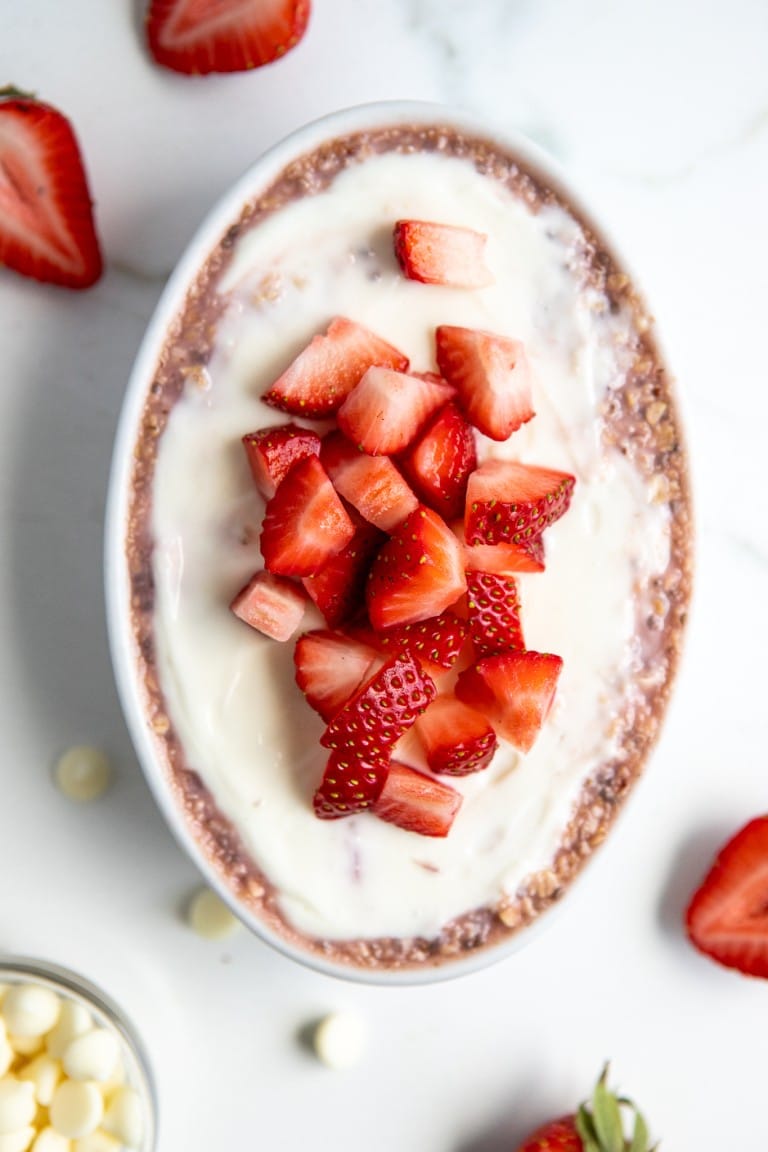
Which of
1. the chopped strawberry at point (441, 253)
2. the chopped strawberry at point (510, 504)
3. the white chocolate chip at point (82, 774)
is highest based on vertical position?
the chopped strawberry at point (441, 253)

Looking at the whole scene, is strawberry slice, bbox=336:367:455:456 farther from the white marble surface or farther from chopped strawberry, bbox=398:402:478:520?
the white marble surface

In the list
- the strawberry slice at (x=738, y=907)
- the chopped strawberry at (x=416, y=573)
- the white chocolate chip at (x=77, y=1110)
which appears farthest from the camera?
the strawberry slice at (x=738, y=907)

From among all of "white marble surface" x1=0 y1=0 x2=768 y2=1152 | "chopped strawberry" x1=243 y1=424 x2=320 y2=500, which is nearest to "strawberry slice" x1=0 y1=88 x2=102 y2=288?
"white marble surface" x1=0 y1=0 x2=768 y2=1152

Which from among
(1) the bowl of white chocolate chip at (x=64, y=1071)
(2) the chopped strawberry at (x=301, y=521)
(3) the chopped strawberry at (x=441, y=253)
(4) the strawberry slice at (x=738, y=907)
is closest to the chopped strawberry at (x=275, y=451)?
(2) the chopped strawberry at (x=301, y=521)

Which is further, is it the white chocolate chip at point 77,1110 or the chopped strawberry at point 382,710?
the white chocolate chip at point 77,1110

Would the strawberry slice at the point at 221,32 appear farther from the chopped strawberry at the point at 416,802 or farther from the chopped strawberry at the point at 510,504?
the chopped strawberry at the point at 416,802

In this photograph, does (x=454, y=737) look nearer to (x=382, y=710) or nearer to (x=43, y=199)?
(x=382, y=710)
